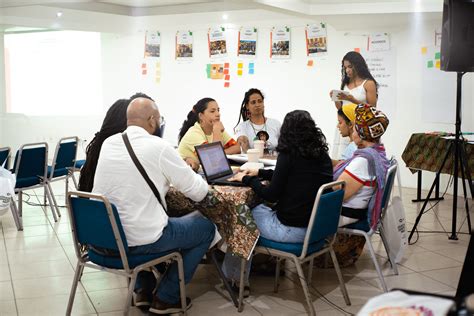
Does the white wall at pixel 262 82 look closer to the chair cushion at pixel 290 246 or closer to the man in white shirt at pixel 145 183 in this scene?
the chair cushion at pixel 290 246

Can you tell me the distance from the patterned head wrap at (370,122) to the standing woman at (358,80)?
1344 millimetres

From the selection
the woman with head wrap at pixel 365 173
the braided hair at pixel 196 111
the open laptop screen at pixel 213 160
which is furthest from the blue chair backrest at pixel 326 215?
the braided hair at pixel 196 111

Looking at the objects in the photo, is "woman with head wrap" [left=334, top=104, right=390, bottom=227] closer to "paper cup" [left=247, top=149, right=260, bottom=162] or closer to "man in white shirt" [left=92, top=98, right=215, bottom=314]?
"paper cup" [left=247, top=149, right=260, bottom=162]

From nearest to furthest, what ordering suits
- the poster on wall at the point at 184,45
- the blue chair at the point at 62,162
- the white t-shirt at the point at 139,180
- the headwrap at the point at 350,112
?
the white t-shirt at the point at 139,180 < the headwrap at the point at 350,112 < the blue chair at the point at 62,162 < the poster on wall at the point at 184,45

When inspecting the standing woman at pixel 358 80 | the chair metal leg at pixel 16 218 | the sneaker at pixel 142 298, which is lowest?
the sneaker at pixel 142 298

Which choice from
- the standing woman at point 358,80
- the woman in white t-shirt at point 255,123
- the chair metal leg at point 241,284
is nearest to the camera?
the chair metal leg at point 241,284

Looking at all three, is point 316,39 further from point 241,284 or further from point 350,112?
point 241,284

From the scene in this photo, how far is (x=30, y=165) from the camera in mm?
5125

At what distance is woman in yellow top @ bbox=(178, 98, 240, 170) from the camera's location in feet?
13.8

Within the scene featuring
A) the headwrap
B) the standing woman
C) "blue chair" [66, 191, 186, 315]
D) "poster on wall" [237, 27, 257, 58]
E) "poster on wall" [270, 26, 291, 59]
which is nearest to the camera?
"blue chair" [66, 191, 186, 315]

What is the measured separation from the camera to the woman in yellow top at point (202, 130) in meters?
4.21

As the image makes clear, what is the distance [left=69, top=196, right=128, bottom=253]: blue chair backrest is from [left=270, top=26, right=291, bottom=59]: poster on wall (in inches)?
198

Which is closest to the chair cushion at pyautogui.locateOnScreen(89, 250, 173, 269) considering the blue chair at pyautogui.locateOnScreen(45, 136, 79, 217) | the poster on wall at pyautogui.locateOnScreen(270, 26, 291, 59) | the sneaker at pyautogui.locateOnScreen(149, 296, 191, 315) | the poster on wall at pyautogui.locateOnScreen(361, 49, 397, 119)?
the sneaker at pyautogui.locateOnScreen(149, 296, 191, 315)

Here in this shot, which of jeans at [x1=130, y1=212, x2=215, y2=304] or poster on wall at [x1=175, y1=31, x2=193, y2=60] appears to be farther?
poster on wall at [x1=175, y1=31, x2=193, y2=60]
